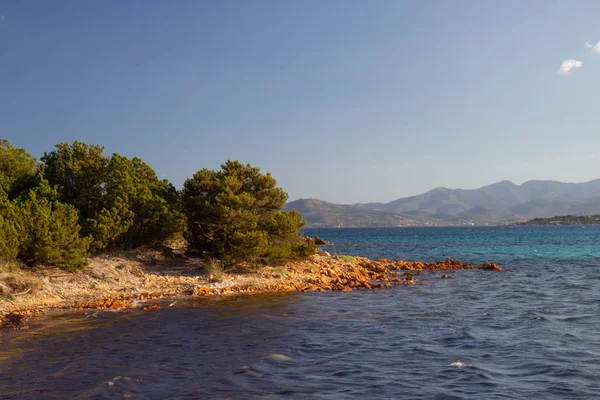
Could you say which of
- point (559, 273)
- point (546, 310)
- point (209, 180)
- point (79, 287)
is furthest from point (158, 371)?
point (559, 273)

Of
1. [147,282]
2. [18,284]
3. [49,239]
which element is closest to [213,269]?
[147,282]

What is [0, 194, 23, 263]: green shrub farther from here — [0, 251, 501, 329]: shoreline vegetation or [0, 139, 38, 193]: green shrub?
[0, 139, 38, 193]: green shrub

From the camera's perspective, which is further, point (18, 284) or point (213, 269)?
point (213, 269)

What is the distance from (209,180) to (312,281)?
805cm

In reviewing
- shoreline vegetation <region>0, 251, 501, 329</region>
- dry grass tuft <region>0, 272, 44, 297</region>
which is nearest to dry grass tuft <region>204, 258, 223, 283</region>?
shoreline vegetation <region>0, 251, 501, 329</region>

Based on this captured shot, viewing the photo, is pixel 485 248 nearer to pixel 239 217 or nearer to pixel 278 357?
pixel 239 217

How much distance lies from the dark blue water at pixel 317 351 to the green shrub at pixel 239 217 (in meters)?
5.94

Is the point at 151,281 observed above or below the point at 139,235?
below

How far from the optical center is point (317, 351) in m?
11.7

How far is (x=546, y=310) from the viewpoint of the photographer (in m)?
17.2

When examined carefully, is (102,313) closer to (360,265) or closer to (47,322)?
(47,322)

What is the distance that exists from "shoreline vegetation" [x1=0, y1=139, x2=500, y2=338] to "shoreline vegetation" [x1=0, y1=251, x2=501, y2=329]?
0.06 meters

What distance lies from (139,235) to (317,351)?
56.6 ft

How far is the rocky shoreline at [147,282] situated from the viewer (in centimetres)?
1736
